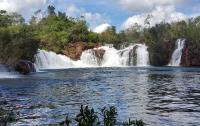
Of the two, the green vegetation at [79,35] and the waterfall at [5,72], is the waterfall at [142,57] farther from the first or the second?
the waterfall at [5,72]

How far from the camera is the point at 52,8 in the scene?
495 feet

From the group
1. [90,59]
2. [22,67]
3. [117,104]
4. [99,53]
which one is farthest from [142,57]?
[117,104]

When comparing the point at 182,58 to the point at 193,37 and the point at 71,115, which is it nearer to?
the point at 193,37

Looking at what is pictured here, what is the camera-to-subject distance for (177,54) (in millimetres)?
88938

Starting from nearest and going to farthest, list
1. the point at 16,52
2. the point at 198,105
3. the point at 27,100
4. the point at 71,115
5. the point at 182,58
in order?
the point at 71,115 < the point at 198,105 < the point at 27,100 < the point at 16,52 < the point at 182,58

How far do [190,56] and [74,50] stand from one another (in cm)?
2395

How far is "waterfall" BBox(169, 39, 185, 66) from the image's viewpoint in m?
88.9

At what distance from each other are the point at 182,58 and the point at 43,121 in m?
72.9

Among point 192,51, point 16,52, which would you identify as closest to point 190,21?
point 192,51

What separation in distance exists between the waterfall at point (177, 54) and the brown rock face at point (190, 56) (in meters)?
0.78

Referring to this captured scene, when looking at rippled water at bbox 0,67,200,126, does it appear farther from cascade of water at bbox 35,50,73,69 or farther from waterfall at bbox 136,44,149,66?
waterfall at bbox 136,44,149,66

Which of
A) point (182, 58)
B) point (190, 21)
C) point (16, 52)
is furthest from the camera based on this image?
point (190, 21)

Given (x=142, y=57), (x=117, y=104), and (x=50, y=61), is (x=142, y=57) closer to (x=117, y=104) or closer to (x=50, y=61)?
(x=50, y=61)

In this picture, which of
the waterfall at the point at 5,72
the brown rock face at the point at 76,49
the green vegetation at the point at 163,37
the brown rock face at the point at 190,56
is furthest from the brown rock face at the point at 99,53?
the waterfall at the point at 5,72
